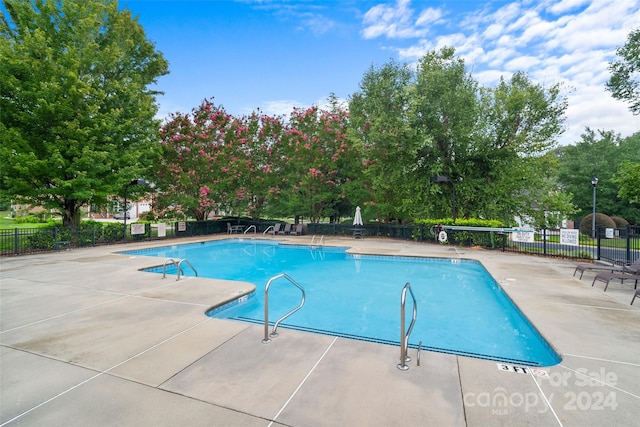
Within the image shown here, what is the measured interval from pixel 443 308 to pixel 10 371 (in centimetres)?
706

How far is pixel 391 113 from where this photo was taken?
1748 cm

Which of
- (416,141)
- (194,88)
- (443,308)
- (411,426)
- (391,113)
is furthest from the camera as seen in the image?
(194,88)

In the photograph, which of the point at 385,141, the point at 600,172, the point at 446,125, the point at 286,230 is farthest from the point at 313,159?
the point at 600,172

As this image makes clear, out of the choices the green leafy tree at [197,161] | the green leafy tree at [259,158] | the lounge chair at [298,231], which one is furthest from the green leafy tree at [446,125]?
the green leafy tree at [197,161]

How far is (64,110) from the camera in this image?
43.8ft

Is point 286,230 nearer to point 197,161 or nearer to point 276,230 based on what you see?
point 276,230

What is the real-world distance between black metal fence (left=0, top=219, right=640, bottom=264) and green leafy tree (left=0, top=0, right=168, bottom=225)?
75.7 inches

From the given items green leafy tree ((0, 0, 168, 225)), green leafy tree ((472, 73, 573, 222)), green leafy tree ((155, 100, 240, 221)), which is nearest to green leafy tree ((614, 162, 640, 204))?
green leafy tree ((472, 73, 573, 222))

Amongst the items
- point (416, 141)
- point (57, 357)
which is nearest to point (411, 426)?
point (57, 357)

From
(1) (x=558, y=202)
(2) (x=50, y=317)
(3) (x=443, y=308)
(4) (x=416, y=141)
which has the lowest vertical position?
(3) (x=443, y=308)

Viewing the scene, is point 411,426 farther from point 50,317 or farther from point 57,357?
point 50,317

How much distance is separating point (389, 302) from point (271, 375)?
4.57m

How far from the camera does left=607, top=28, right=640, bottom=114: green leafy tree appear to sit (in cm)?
1287

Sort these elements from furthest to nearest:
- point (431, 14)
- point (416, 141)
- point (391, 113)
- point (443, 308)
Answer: point (391, 113)
point (416, 141)
point (431, 14)
point (443, 308)
